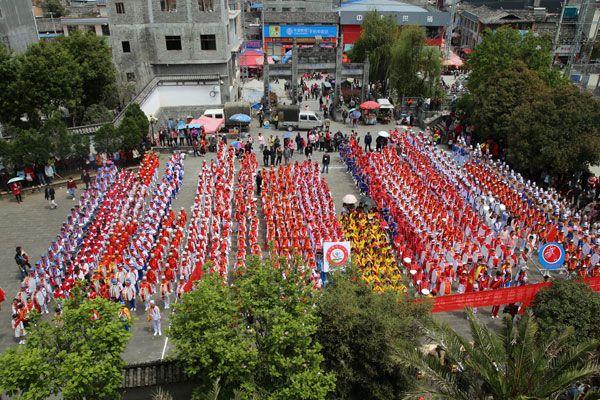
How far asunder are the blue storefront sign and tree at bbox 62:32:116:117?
27346mm

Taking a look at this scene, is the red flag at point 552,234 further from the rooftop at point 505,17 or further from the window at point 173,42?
the rooftop at point 505,17

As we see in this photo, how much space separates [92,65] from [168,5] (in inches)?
254

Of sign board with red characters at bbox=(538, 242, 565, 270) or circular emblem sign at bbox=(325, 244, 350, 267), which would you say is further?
sign board with red characters at bbox=(538, 242, 565, 270)

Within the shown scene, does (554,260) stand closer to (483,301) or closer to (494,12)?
(483,301)

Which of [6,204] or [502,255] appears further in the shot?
[6,204]

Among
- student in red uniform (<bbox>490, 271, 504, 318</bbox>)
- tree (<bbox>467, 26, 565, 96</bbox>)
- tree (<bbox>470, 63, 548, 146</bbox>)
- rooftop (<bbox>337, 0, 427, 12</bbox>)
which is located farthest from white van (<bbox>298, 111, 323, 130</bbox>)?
rooftop (<bbox>337, 0, 427, 12</bbox>)

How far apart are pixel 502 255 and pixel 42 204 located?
61.9 ft

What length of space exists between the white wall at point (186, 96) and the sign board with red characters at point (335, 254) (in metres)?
22.0

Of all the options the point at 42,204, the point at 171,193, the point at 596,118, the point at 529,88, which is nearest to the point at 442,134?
the point at 529,88

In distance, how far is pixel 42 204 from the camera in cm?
2188

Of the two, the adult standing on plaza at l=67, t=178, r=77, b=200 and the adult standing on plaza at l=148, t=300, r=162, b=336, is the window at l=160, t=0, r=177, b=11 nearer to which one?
the adult standing on plaza at l=67, t=178, r=77, b=200

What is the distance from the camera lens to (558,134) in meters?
21.1

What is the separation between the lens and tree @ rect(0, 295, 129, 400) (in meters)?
7.54

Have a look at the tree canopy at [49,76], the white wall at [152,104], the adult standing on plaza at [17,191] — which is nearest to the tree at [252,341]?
the adult standing on plaza at [17,191]
